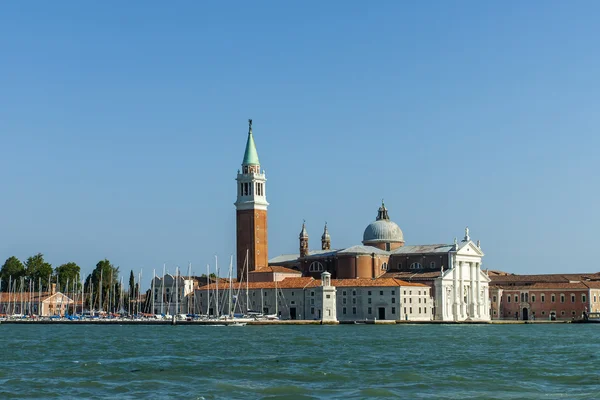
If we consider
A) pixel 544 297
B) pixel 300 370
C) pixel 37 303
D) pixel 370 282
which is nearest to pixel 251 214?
pixel 370 282

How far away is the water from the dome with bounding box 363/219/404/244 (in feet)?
136

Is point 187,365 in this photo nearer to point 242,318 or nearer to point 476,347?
point 476,347

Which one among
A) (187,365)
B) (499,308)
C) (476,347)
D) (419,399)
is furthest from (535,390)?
(499,308)

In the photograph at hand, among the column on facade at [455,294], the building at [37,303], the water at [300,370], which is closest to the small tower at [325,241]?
the column on facade at [455,294]

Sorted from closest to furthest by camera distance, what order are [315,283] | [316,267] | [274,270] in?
[315,283], [274,270], [316,267]

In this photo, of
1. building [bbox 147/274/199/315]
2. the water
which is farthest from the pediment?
the water

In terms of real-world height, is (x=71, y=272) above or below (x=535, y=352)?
above

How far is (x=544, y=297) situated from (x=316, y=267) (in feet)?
60.9

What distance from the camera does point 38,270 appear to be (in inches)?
3883

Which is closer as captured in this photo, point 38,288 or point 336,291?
point 336,291

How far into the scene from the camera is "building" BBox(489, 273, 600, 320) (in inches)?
3314

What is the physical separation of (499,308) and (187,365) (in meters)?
59.9

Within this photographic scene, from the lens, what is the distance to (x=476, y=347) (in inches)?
1631

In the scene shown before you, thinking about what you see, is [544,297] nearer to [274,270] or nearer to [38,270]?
[274,270]
